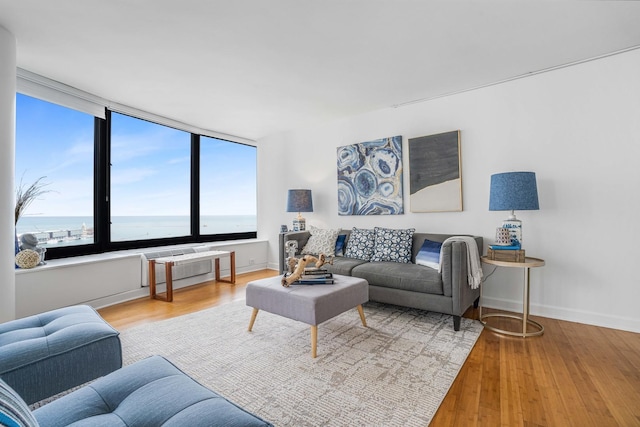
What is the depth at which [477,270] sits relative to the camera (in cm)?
288

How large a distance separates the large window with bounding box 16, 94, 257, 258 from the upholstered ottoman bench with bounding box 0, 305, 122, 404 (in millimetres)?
2126

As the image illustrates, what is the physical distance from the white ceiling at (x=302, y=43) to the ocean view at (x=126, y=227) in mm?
1544

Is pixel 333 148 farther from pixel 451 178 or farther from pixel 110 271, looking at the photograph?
pixel 110 271

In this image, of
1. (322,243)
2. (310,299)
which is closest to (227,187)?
(322,243)

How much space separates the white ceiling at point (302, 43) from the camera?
216 cm

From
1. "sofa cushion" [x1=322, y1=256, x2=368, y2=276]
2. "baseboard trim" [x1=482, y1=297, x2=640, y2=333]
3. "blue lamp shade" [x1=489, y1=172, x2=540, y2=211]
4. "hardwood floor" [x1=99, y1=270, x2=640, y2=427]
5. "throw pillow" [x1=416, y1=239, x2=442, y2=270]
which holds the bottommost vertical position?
"hardwood floor" [x1=99, y1=270, x2=640, y2=427]

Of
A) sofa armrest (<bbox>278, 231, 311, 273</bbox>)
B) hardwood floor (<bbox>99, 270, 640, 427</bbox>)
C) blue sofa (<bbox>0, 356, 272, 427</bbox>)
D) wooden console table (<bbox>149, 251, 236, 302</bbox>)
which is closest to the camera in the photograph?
blue sofa (<bbox>0, 356, 272, 427</bbox>)

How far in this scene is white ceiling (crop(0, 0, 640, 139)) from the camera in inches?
85.1

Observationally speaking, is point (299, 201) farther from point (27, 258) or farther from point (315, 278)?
point (27, 258)

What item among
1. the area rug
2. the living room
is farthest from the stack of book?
the living room

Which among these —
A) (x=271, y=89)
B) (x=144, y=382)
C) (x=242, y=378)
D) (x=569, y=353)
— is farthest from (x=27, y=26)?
(x=569, y=353)

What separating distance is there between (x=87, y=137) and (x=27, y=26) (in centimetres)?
169

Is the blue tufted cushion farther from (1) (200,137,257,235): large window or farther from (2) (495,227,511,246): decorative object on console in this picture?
(1) (200,137,257,235): large window

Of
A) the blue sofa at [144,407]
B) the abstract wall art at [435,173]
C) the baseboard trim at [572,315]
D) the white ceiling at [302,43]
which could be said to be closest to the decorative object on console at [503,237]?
the abstract wall art at [435,173]
